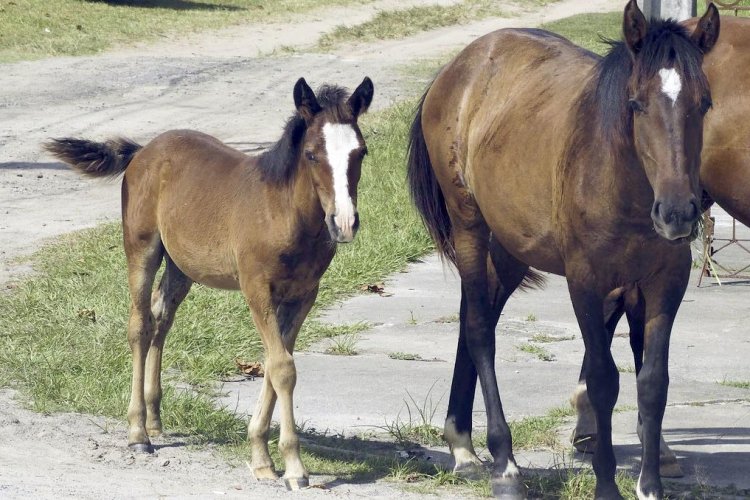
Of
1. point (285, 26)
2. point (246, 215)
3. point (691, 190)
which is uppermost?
point (691, 190)

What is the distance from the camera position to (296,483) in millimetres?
5445

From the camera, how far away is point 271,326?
5.62 m

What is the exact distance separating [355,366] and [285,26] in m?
19.5

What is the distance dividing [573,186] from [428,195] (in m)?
1.60

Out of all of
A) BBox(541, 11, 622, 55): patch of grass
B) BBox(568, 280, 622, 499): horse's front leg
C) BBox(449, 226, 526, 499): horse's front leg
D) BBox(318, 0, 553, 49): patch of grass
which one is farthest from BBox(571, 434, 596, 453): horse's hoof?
BBox(318, 0, 553, 49): patch of grass

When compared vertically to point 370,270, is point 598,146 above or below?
above

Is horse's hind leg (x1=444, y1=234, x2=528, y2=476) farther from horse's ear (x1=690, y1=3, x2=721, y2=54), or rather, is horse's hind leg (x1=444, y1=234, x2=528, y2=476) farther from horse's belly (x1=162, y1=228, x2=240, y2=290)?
horse's ear (x1=690, y1=3, x2=721, y2=54)

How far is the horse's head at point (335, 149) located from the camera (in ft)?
17.4

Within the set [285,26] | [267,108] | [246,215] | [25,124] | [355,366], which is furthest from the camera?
[285,26]

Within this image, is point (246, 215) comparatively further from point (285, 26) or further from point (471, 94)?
point (285, 26)

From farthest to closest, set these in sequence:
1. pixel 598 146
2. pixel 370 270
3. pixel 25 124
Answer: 1. pixel 25 124
2. pixel 370 270
3. pixel 598 146

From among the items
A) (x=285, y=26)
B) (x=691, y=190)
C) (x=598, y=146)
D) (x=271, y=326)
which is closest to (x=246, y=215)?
(x=271, y=326)

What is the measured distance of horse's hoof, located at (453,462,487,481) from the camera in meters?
5.79

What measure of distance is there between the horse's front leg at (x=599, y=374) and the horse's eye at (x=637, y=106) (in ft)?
2.48
